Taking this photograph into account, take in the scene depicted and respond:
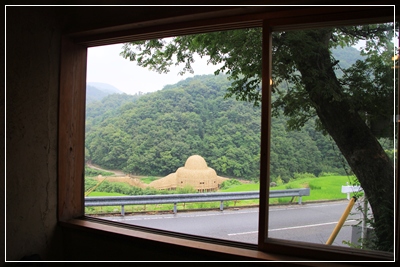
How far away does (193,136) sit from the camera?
2.06 meters

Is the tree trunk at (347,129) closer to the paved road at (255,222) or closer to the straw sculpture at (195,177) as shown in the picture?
the paved road at (255,222)

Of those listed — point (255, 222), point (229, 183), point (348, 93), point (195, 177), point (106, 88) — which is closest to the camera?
point (348, 93)

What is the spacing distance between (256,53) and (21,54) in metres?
1.63

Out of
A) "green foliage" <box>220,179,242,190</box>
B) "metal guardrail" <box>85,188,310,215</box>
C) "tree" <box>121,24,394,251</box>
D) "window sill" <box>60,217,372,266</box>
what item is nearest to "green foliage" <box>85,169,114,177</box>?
"metal guardrail" <box>85,188,310,215</box>

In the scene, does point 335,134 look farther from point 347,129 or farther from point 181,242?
point 181,242

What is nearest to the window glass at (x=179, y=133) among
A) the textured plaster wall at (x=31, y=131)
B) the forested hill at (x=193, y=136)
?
the forested hill at (x=193, y=136)

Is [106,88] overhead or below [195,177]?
overhead

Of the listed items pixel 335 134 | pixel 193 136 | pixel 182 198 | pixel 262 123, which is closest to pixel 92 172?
pixel 182 198

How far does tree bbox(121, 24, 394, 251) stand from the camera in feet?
4.86

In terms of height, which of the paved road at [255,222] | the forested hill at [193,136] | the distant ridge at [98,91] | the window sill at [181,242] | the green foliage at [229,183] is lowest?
the window sill at [181,242]

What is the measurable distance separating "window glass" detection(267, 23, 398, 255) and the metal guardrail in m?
0.04

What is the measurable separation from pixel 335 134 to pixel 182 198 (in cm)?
113

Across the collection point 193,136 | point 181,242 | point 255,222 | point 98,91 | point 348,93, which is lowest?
point 181,242

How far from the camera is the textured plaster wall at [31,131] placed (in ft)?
6.40
